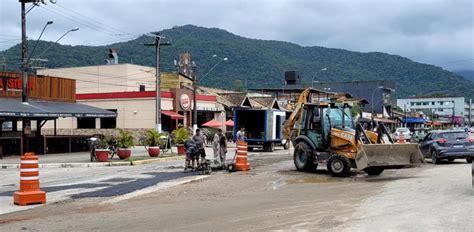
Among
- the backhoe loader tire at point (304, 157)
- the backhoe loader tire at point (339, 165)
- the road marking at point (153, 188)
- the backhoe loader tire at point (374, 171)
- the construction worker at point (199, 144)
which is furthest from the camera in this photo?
the construction worker at point (199, 144)

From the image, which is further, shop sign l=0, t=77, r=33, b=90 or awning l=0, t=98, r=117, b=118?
shop sign l=0, t=77, r=33, b=90

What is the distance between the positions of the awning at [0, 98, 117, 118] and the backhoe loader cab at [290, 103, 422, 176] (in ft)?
55.9

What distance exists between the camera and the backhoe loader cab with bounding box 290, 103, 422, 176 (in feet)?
54.8

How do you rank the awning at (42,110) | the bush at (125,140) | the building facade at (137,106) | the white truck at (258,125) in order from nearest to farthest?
the bush at (125,140) < the awning at (42,110) < the white truck at (258,125) < the building facade at (137,106)

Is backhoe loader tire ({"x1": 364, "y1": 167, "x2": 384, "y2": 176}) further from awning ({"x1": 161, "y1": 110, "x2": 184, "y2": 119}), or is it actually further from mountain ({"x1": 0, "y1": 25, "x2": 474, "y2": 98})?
mountain ({"x1": 0, "y1": 25, "x2": 474, "y2": 98})

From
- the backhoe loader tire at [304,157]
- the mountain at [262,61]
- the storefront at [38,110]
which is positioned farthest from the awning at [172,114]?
the mountain at [262,61]

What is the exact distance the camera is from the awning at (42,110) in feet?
97.1

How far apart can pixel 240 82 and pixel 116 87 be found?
43.5 metres

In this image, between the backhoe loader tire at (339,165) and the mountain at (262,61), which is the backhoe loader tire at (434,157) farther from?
the mountain at (262,61)

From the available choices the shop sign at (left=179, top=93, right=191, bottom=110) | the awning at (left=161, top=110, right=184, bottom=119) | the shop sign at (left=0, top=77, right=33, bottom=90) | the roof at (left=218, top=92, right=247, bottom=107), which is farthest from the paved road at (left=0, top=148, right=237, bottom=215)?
the roof at (left=218, top=92, right=247, bottom=107)

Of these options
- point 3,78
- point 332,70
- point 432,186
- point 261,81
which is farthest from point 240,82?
point 432,186

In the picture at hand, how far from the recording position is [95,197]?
13695mm

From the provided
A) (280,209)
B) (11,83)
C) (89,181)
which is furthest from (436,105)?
(280,209)

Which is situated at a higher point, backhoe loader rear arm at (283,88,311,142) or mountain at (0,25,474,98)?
mountain at (0,25,474,98)
